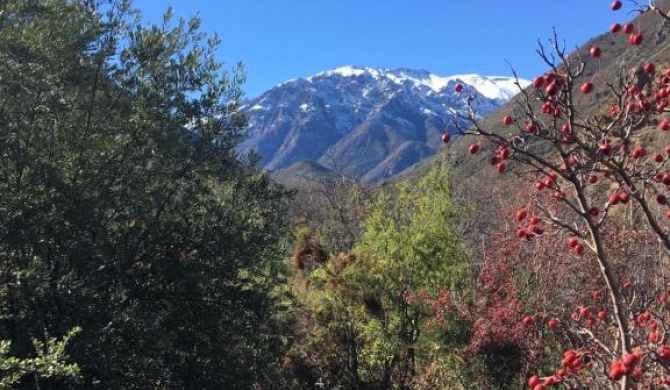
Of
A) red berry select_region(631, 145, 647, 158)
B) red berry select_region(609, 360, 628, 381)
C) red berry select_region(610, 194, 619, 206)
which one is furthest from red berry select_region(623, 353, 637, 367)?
red berry select_region(631, 145, 647, 158)

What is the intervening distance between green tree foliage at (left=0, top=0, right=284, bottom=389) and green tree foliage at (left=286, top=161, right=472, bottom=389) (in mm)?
3614

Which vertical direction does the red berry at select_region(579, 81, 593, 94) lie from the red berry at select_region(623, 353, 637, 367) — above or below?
above

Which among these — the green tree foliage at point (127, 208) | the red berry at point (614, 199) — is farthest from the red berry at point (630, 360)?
the green tree foliage at point (127, 208)

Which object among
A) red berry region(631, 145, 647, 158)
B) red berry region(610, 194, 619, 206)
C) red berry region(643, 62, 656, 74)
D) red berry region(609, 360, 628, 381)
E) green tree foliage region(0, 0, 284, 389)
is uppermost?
green tree foliage region(0, 0, 284, 389)

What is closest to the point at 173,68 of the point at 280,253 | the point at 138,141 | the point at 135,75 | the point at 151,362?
the point at 135,75

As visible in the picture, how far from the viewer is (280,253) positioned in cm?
1259

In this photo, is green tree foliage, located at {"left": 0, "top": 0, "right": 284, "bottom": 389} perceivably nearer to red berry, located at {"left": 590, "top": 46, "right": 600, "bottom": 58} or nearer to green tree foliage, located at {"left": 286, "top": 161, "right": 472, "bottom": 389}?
green tree foliage, located at {"left": 286, "top": 161, "right": 472, "bottom": 389}

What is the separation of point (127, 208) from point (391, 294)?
26.5 feet

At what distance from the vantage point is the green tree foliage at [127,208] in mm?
8375

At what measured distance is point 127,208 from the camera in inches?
396

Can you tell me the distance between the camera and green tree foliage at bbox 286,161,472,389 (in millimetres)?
15195

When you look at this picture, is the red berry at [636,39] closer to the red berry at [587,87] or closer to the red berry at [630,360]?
the red berry at [587,87]

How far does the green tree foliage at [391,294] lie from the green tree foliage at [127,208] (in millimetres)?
3614

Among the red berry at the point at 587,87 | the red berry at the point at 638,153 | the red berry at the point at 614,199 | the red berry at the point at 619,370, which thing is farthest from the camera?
the red berry at the point at 638,153
